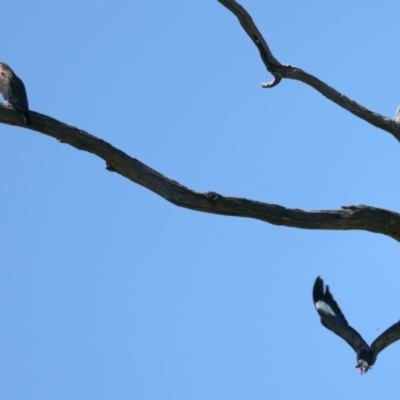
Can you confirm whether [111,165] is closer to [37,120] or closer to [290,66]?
[37,120]

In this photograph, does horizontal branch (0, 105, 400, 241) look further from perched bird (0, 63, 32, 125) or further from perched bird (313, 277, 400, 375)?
perched bird (313, 277, 400, 375)

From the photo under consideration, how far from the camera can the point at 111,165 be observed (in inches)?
353

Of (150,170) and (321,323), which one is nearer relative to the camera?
(150,170)

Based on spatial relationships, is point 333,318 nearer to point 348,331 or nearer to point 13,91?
point 348,331

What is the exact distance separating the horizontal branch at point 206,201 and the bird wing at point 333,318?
170 centimetres

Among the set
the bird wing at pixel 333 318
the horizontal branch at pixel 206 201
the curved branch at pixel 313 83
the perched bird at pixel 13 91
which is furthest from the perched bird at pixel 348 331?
the perched bird at pixel 13 91

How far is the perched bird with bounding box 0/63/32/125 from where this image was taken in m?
8.88

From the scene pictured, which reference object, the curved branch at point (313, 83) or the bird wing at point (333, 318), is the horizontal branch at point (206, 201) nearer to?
the curved branch at point (313, 83)

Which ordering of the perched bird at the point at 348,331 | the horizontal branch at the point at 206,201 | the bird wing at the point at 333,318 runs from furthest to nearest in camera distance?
the bird wing at the point at 333,318
the perched bird at the point at 348,331
the horizontal branch at the point at 206,201

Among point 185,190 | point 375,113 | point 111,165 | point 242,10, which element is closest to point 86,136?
point 111,165

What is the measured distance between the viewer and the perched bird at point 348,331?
10352 millimetres

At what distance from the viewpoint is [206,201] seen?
9133 mm

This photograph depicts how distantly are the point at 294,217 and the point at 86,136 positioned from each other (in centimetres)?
222

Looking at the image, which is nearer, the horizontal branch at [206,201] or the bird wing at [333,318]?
the horizontal branch at [206,201]
